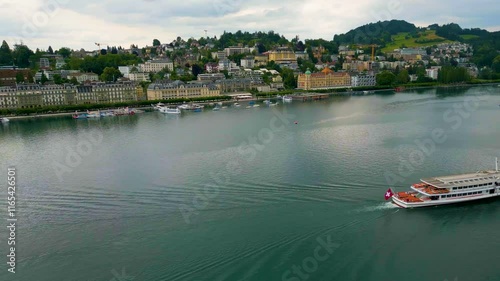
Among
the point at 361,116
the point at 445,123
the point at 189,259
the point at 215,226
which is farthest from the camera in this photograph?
the point at 361,116

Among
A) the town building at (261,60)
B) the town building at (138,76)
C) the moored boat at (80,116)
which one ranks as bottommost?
the moored boat at (80,116)

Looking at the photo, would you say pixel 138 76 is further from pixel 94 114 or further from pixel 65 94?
pixel 94 114

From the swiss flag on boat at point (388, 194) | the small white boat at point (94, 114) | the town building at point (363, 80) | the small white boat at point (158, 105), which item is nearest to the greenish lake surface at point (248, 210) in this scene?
the swiss flag on boat at point (388, 194)

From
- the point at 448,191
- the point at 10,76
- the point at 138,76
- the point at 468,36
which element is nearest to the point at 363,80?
the point at 138,76

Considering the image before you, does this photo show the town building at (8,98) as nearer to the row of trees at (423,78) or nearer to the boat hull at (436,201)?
the boat hull at (436,201)

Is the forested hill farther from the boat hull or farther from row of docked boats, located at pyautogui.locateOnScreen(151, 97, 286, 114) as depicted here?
the boat hull

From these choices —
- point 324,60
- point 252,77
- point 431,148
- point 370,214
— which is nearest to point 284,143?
point 431,148

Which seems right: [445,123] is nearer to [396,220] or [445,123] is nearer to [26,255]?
[396,220]
